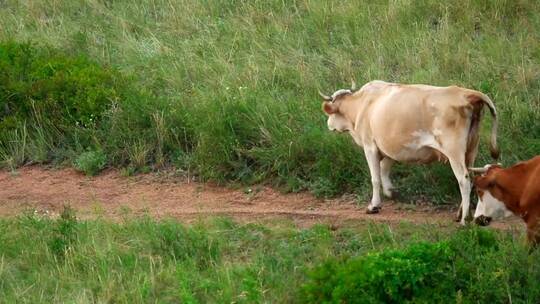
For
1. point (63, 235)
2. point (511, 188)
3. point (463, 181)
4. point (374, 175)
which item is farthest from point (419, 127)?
point (63, 235)

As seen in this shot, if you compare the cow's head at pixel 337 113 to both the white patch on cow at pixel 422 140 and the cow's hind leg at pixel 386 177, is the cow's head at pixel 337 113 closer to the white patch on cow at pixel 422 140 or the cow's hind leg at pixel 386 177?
the cow's hind leg at pixel 386 177

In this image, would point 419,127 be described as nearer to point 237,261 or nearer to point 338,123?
point 338,123

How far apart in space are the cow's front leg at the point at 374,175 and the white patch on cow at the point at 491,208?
1.29 m

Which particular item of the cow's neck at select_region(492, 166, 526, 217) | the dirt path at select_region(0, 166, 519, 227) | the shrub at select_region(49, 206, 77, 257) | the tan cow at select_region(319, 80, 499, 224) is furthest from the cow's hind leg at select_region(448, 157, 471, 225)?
the shrub at select_region(49, 206, 77, 257)

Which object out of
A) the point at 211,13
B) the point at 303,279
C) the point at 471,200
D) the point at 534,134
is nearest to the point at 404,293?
the point at 303,279

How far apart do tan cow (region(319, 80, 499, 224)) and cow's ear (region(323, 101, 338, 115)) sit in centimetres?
33

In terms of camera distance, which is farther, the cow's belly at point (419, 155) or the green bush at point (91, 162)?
the green bush at point (91, 162)

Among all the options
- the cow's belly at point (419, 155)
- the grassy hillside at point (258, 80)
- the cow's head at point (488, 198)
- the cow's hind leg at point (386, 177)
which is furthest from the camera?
the grassy hillside at point (258, 80)

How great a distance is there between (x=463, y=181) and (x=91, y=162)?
→ 14.8ft

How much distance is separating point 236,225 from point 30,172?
340 centimetres

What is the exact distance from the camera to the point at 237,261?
351 inches

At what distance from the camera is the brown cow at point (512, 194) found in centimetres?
817

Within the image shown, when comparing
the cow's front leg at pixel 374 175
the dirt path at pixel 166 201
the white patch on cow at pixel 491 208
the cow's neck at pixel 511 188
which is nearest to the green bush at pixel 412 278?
the cow's neck at pixel 511 188

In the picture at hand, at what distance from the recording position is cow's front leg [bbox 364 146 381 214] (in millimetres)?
9852
